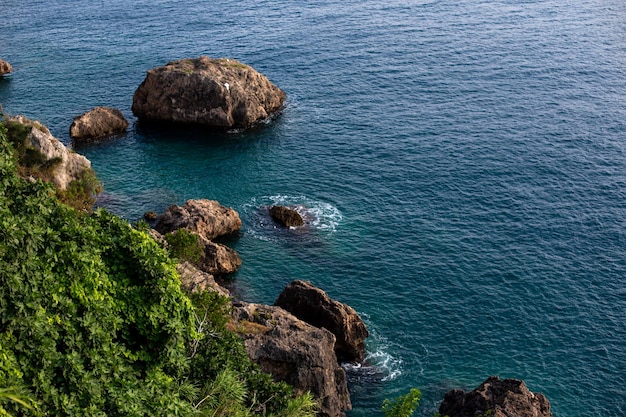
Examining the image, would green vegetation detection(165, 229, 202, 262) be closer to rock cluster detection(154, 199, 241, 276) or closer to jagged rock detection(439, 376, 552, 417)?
rock cluster detection(154, 199, 241, 276)

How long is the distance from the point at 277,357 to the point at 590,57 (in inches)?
4808

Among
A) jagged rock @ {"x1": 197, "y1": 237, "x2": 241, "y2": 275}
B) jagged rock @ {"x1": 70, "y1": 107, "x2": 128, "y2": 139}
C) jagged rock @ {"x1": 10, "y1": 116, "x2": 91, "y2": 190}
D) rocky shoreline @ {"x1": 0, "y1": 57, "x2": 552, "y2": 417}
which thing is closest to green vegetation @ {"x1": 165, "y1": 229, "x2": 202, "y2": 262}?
rocky shoreline @ {"x1": 0, "y1": 57, "x2": 552, "y2": 417}

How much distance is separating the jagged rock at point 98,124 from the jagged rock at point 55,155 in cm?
2436

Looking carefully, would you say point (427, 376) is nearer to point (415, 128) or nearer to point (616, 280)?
point (616, 280)

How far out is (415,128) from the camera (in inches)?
4966

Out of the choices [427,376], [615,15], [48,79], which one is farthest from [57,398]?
[615,15]

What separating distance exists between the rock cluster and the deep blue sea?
2622 mm

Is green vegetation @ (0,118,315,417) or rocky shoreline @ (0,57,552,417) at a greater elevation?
green vegetation @ (0,118,315,417)

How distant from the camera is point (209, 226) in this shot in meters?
92.8

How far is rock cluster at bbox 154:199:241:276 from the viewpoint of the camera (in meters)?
85.9

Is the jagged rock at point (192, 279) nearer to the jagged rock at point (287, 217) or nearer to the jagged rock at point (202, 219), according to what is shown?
the jagged rock at point (202, 219)

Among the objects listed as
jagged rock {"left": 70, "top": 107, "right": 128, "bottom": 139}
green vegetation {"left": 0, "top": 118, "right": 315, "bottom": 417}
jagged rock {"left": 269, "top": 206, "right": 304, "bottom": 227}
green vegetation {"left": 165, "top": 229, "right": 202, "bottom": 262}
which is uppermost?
green vegetation {"left": 0, "top": 118, "right": 315, "bottom": 417}

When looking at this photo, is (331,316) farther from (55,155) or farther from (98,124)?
(98,124)

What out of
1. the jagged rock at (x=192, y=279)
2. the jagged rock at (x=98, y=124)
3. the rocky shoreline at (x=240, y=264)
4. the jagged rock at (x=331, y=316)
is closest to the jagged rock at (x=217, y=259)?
the rocky shoreline at (x=240, y=264)
